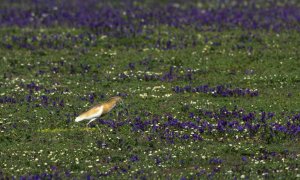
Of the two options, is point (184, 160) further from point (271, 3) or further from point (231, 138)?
point (271, 3)

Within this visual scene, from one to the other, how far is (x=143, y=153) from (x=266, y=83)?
30.2 feet

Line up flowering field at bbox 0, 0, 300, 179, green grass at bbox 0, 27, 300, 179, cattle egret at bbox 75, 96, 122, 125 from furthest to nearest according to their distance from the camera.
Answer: cattle egret at bbox 75, 96, 122, 125
flowering field at bbox 0, 0, 300, 179
green grass at bbox 0, 27, 300, 179

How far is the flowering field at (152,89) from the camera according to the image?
64.0 ft

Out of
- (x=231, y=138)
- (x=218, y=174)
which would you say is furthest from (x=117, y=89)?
(x=218, y=174)

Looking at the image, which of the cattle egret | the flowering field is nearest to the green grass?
the flowering field

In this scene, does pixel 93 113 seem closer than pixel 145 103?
Yes

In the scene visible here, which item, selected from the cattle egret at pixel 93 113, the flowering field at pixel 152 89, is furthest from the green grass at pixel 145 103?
the cattle egret at pixel 93 113

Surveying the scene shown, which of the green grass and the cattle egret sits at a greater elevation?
the cattle egret

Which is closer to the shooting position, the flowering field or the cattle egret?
the flowering field

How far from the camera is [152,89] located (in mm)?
27500

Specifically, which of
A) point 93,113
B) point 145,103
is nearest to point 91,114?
point 93,113

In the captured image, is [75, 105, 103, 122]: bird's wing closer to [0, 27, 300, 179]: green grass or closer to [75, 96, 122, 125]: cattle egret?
[75, 96, 122, 125]: cattle egret

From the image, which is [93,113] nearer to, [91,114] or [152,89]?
[91,114]

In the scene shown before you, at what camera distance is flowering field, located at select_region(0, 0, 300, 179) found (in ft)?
64.0
